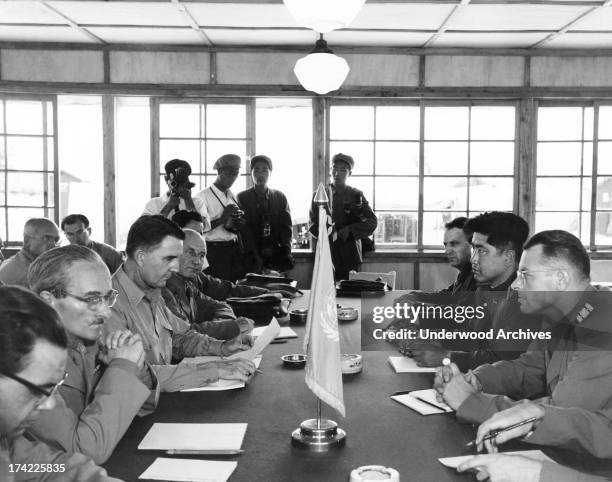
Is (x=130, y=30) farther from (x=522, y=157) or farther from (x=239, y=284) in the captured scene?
Answer: (x=522, y=157)

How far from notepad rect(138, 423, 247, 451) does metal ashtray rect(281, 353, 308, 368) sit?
743mm

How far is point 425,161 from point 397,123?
50 centimetres

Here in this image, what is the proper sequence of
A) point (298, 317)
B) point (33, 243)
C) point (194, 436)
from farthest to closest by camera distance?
point (33, 243), point (298, 317), point (194, 436)

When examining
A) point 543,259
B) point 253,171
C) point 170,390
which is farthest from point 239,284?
point 543,259

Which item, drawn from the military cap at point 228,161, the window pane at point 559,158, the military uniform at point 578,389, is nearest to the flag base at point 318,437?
the military uniform at point 578,389

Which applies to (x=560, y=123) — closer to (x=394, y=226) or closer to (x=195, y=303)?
(x=394, y=226)

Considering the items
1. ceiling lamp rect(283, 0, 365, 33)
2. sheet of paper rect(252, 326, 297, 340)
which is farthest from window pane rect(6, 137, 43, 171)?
ceiling lamp rect(283, 0, 365, 33)

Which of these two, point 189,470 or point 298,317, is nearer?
point 189,470

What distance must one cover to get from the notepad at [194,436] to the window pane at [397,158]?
5395 millimetres

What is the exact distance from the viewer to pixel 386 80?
22.4ft

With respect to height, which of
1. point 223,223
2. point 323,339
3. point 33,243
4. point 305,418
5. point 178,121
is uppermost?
point 178,121

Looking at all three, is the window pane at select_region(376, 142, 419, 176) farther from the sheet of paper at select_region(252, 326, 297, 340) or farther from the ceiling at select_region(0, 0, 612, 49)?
the sheet of paper at select_region(252, 326, 297, 340)

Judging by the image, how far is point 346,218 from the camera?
6332 mm

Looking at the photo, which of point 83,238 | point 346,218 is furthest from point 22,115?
point 346,218
